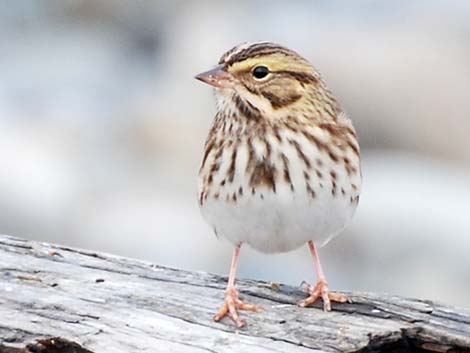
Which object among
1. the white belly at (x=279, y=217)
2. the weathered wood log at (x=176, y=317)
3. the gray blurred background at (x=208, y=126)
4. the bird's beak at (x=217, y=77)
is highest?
the gray blurred background at (x=208, y=126)

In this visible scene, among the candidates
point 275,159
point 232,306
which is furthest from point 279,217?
point 232,306

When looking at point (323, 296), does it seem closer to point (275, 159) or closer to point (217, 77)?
point (275, 159)

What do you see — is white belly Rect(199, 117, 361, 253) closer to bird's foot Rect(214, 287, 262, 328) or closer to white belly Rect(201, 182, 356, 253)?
white belly Rect(201, 182, 356, 253)

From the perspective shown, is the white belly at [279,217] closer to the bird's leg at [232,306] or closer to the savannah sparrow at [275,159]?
the savannah sparrow at [275,159]

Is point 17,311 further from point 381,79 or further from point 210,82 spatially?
point 381,79

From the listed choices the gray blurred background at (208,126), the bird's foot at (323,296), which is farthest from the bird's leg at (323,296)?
the gray blurred background at (208,126)

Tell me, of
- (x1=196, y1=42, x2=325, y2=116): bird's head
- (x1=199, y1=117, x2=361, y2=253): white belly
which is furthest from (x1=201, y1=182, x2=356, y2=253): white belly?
(x1=196, y1=42, x2=325, y2=116): bird's head
